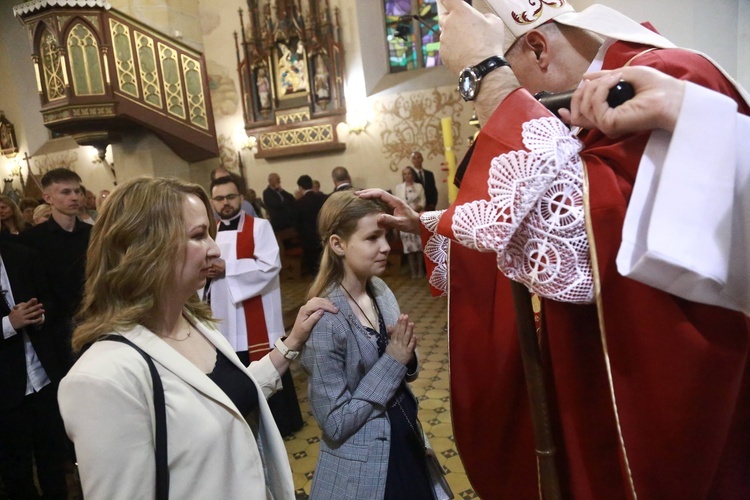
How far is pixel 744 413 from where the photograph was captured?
0.88 meters

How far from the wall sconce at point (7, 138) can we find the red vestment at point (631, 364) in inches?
641

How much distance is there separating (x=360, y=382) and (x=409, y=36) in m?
10.3

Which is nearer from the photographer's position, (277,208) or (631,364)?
(631,364)

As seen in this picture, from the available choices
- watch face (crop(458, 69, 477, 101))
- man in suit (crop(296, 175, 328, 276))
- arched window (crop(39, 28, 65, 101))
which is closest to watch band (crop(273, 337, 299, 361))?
watch face (crop(458, 69, 477, 101))

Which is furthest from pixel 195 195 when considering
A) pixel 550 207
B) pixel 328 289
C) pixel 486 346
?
pixel 550 207

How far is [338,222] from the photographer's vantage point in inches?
74.2

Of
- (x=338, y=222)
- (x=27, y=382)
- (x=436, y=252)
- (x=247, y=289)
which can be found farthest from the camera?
(x=247, y=289)

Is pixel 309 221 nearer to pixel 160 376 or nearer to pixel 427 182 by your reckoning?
pixel 427 182

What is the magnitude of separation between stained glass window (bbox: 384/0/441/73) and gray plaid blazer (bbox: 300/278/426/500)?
9799mm

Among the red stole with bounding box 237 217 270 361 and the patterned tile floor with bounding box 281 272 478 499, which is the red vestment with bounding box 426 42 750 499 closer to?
the patterned tile floor with bounding box 281 272 478 499

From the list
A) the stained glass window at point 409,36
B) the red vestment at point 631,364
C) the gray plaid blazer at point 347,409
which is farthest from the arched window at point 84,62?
the red vestment at point 631,364

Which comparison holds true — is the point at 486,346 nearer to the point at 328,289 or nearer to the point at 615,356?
the point at 615,356

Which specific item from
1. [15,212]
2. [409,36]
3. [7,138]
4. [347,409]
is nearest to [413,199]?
[409,36]

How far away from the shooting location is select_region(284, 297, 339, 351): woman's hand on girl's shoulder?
1638 mm
